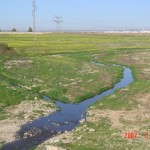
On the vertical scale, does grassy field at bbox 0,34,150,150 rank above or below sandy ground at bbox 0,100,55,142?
above

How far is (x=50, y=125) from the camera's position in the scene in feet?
89.3

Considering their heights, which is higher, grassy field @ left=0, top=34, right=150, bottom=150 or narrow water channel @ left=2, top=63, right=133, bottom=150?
grassy field @ left=0, top=34, right=150, bottom=150

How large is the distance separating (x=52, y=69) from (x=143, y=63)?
1762 cm

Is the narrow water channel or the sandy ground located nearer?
the narrow water channel

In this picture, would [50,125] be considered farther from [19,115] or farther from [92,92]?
[92,92]

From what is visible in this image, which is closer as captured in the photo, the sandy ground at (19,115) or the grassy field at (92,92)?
the grassy field at (92,92)

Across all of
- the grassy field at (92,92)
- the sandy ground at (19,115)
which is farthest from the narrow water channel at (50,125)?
the grassy field at (92,92)

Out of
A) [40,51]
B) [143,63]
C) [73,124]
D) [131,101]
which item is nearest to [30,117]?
[73,124]

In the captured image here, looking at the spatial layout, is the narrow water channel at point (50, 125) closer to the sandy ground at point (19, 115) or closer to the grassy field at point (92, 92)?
the sandy ground at point (19, 115)

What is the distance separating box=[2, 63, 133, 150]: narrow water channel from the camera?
2342cm

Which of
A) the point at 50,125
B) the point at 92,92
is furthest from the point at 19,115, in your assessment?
the point at 92,92

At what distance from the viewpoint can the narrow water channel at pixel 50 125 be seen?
922 inches

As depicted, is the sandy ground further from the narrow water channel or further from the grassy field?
the grassy field

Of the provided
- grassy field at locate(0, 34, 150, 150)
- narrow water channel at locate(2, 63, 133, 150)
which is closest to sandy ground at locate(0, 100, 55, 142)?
narrow water channel at locate(2, 63, 133, 150)
